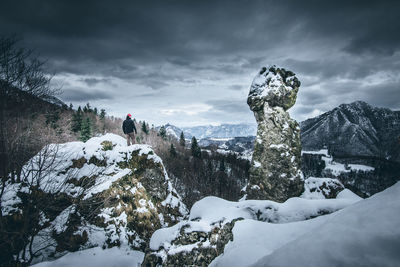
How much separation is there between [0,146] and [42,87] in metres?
2.81

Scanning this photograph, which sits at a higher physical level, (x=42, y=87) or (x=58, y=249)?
(x=42, y=87)

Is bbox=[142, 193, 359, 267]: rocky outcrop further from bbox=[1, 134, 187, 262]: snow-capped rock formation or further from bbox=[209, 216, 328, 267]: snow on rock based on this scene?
bbox=[1, 134, 187, 262]: snow-capped rock formation

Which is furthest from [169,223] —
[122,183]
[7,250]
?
[7,250]

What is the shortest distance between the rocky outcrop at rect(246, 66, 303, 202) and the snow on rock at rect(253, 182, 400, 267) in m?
11.2

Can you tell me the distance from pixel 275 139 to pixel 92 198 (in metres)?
12.5

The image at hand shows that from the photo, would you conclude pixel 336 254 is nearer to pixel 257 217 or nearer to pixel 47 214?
pixel 257 217

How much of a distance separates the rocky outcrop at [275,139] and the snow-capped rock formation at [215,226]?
7293mm

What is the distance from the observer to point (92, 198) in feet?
26.2

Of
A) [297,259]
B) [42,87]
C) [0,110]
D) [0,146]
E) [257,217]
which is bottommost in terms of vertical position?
[257,217]

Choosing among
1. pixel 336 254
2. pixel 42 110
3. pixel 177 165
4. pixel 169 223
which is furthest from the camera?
pixel 177 165

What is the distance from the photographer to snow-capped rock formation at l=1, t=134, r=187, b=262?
7.04m

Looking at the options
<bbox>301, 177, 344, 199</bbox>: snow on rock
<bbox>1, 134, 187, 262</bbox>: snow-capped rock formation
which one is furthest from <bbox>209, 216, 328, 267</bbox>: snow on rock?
<bbox>301, 177, 344, 199</bbox>: snow on rock

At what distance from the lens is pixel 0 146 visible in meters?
6.36

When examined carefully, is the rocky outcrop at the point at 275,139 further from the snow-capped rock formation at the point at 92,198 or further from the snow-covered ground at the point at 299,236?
the snow-covered ground at the point at 299,236
